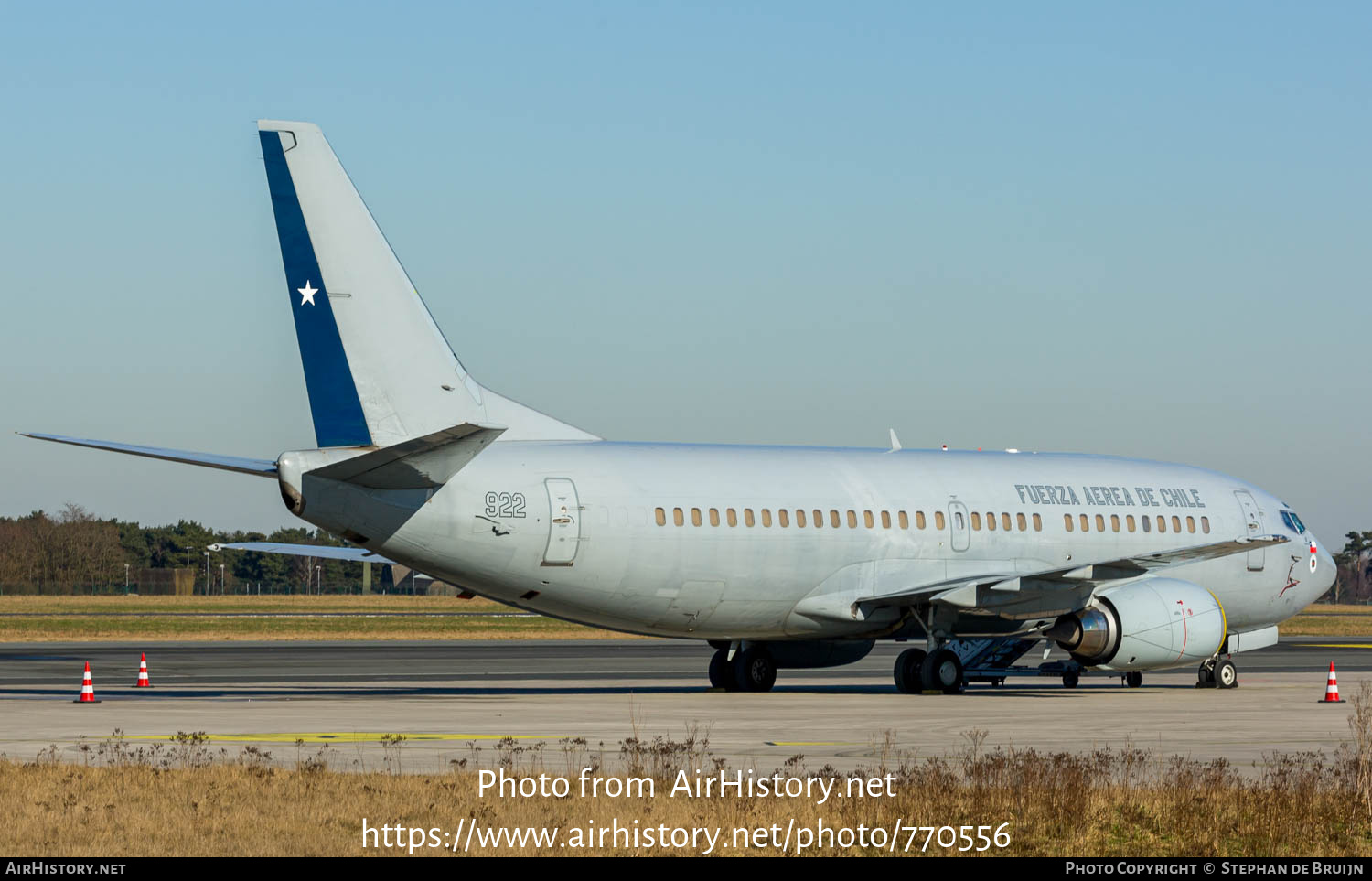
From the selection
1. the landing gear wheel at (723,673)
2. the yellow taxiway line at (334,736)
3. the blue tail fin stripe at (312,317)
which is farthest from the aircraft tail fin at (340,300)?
the landing gear wheel at (723,673)

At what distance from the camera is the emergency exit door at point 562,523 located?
26.2 metres

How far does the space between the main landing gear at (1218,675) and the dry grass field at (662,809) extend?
16.5 metres

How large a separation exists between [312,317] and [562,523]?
194 inches

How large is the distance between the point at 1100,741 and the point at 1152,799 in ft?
21.5

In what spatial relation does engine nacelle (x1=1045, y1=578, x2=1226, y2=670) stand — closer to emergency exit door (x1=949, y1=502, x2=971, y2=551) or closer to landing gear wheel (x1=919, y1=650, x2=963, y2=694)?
landing gear wheel (x1=919, y1=650, x2=963, y2=694)

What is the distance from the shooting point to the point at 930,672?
29.1m

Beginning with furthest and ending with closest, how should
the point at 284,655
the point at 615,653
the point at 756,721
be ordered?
the point at 615,653 → the point at 284,655 → the point at 756,721

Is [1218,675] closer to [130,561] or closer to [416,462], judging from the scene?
[416,462]

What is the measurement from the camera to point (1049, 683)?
113ft

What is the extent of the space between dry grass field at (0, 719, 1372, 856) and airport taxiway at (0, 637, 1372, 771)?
1.93 metres

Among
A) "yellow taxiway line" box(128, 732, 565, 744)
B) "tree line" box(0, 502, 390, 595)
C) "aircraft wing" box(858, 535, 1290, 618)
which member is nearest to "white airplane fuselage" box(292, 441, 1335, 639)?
"aircraft wing" box(858, 535, 1290, 618)

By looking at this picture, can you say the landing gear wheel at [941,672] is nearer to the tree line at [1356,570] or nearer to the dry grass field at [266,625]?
the dry grass field at [266,625]

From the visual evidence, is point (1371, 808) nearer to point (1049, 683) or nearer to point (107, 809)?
point (107, 809)

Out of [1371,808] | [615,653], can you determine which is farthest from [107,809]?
[615,653]
